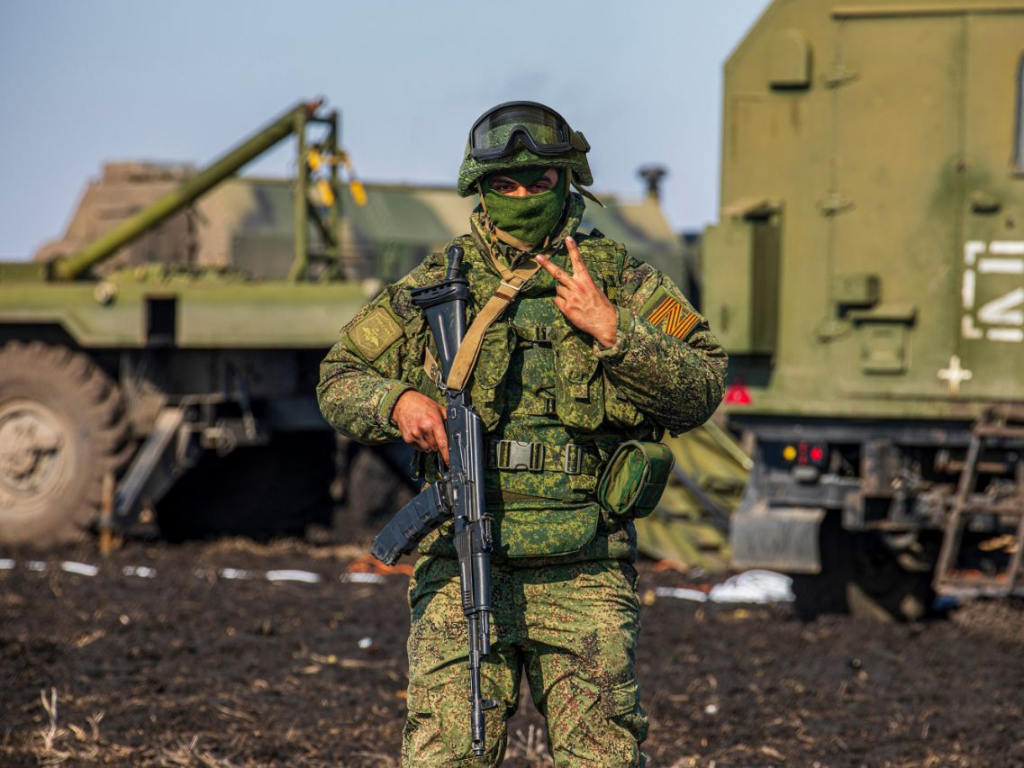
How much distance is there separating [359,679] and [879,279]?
3.15m

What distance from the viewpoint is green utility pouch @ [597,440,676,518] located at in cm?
396

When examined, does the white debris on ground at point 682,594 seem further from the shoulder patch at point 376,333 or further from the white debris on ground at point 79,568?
the shoulder patch at point 376,333

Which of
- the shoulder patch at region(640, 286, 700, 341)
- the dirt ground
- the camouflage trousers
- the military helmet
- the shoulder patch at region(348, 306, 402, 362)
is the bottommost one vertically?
the dirt ground

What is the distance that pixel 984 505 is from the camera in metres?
7.93

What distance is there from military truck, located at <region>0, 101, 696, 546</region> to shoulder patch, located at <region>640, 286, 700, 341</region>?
21.6ft

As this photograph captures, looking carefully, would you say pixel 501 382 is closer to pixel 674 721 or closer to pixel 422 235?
pixel 674 721

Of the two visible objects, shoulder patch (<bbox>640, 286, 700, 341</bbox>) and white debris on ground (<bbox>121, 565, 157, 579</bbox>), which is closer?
shoulder patch (<bbox>640, 286, 700, 341</bbox>)

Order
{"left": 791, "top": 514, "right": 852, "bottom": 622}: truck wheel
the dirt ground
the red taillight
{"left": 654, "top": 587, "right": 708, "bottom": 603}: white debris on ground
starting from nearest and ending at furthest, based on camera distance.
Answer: the dirt ground → the red taillight → {"left": 791, "top": 514, "right": 852, "bottom": 622}: truck wheel → {"left": 654, "top": 587, "right": 708, "bottom": 603}: white debris on ground

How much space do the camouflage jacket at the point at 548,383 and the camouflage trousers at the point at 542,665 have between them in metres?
0.08

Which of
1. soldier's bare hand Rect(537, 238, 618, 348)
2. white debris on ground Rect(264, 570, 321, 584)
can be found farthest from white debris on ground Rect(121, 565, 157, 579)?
soldier's bare hand Rect(537, 238, 618, 348)

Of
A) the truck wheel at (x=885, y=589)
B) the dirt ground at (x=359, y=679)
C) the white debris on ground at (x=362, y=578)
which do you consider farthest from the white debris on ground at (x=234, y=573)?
the truck wheel at (x=885, y=589)

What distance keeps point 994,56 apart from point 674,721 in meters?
3.59

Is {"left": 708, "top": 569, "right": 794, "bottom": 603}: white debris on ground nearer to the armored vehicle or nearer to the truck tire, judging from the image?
the truck tire

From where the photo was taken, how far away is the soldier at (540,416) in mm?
3945
